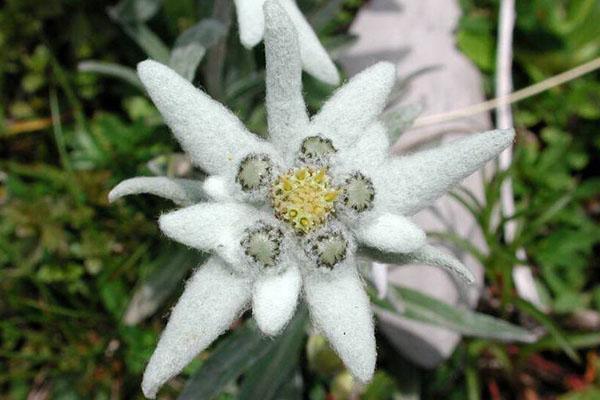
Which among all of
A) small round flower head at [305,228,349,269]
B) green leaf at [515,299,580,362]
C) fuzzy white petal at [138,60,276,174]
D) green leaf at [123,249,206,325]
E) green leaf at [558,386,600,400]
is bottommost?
green leaf at [558,386,600,400]

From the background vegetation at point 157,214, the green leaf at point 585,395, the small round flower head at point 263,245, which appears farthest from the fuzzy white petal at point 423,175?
the green leaf at point 585,395

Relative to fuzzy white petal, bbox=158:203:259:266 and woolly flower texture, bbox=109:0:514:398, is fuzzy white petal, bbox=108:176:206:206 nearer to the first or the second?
woolly flower texture, bbox=109:0:514:398

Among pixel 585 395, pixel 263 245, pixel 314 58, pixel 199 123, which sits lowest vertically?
pixel 585 395

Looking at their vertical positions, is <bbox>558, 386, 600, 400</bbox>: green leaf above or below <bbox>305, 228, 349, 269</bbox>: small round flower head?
below

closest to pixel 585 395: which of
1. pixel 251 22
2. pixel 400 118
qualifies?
pixel 400 118

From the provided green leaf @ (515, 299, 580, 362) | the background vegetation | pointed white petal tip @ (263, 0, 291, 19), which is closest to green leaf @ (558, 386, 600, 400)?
the background vegetation

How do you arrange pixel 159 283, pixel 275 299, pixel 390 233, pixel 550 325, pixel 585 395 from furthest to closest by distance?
pixel 585 395
pixel 550 325
pixel 159 283
pixel 390 233
pixel 275 299

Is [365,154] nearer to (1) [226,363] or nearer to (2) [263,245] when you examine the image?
(2) [263,245]

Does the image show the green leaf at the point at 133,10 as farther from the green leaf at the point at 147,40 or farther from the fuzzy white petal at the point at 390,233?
the fuzzy white petal at the point at 390,233

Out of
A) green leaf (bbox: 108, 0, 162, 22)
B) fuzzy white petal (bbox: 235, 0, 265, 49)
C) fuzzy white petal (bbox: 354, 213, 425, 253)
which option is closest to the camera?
fuzzy white petal (bbox: 354, 213, 425, 253)
